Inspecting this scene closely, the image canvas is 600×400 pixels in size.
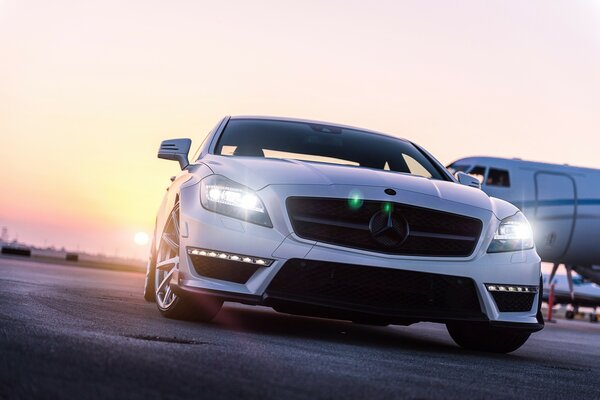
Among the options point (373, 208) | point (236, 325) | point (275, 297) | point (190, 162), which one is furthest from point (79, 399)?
point (190, 162)

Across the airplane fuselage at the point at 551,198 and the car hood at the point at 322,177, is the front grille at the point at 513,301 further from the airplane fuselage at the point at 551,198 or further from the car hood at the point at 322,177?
the airplane fuselage at the point at 551,198

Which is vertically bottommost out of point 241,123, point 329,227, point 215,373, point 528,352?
point 528,352

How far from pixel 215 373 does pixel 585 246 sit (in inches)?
751

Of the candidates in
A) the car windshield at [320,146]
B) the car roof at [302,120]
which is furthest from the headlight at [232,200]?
the car roof at [302,120]

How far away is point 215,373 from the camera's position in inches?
126

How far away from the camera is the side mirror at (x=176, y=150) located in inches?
277

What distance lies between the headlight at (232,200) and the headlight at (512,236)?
161 centimetres

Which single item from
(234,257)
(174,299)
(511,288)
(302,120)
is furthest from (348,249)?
(302,120)

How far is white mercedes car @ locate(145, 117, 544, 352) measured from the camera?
5379 mm

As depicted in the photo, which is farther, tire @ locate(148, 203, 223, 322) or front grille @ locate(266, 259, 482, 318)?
tire @ locate(148, 203, 223, 322)

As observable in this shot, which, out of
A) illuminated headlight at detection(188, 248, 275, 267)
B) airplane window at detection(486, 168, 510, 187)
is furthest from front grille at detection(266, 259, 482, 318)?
airplane window at detection(486, 168, 510, 187)

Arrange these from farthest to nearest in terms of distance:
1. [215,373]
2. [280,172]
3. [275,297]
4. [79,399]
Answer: [280,172]
[275,297]
[215,373]
[79,399]

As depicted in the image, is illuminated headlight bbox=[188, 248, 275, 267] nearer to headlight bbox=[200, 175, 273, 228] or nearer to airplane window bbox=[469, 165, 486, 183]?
headlight bbox=[200, 175, 273, 228]

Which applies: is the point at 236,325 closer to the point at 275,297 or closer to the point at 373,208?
the point at 275,297
